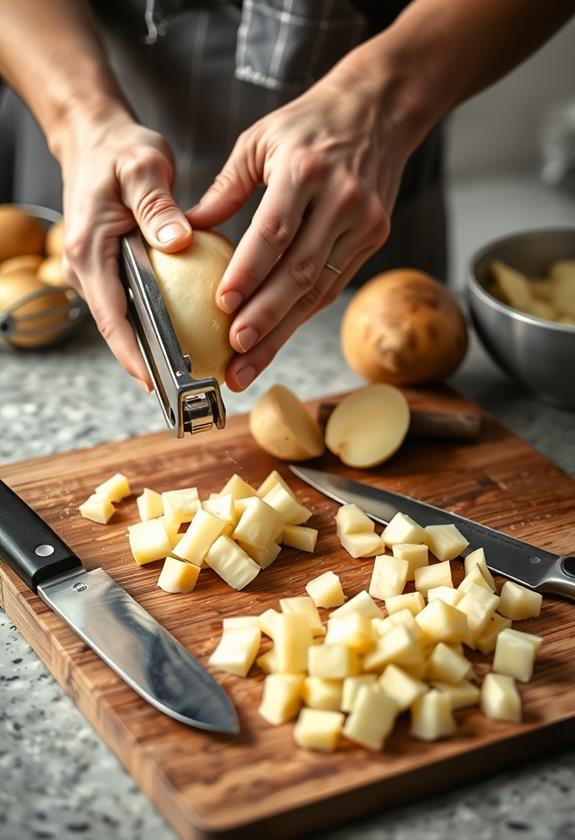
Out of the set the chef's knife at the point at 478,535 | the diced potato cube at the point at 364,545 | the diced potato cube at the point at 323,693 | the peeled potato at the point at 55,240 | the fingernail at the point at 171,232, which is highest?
the fingernail at the point at 171,232

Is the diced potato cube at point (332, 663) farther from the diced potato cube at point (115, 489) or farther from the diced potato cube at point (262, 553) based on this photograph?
the diced potato cube at point (115, 489)

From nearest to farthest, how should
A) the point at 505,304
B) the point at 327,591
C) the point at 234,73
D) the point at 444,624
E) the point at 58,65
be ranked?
the point at 444,624 < the point at 327,591 < the point at 58,65 < the point at 505,304 < the point at 234,73

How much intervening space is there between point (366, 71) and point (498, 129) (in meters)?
2.81

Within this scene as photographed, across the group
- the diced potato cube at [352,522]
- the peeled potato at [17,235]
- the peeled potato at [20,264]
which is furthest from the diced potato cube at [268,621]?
the peeled potato at [17,235]

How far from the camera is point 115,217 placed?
1509 millimetres

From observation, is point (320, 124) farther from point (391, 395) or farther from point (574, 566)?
point (574, 566)

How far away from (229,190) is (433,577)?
2.05 ft

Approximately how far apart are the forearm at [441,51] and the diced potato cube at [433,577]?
682 millimetres

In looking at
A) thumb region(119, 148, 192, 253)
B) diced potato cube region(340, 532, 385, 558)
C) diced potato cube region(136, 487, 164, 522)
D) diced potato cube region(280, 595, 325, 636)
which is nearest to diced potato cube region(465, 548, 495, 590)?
diced potato cube region(340, 532, 385, 558)

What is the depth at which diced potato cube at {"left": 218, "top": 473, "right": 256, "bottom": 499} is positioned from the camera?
149 centimetres

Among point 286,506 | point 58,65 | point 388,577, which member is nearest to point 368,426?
point 286,506

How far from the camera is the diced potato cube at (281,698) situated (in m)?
1.13

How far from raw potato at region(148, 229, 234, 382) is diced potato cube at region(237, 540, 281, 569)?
238 mm

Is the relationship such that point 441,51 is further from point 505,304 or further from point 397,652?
point 397,652
